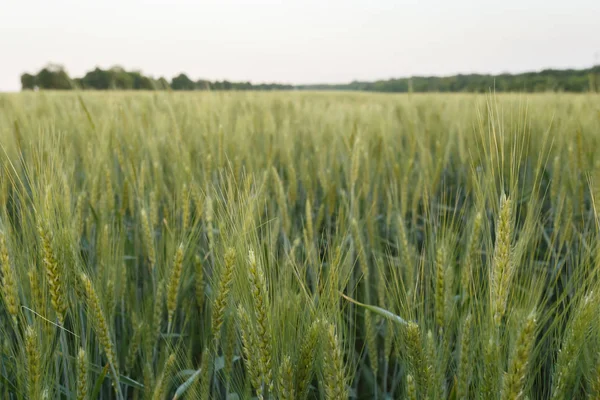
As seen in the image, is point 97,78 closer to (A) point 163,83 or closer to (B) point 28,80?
(B) point 28,80

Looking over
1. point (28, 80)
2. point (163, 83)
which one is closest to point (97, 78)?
point (28, 80)

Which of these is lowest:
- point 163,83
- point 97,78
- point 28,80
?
point 163,83

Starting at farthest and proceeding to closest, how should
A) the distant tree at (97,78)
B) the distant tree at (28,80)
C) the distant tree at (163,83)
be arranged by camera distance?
the distant tree at (28,80)
the distant tree at (97,78)
the distant tree at (163,83)

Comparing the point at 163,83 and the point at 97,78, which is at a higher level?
the point at 97,78

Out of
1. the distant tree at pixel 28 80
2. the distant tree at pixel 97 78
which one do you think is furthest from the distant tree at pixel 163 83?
the distant tree at pixel 28 80

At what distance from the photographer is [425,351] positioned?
86 centimetres

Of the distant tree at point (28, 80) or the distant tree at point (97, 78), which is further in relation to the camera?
the distant tree at point (28, 80)

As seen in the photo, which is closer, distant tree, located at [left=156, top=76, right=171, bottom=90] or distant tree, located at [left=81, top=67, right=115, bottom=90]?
distant tree, located at [left=156, top=76, right=171, bottom=90]

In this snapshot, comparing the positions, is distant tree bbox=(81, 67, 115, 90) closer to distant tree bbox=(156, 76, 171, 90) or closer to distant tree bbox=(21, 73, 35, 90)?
distant tree bbox=(21, 73, 35, 90)

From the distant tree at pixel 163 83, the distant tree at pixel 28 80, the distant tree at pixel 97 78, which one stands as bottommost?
the distant tree at pixel 163 83

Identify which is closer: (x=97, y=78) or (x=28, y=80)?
(x=97, y=78)

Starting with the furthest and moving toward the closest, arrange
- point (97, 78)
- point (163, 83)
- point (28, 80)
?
1. point (28, 80)
2. point (97, 78)
3. point (163, 83)

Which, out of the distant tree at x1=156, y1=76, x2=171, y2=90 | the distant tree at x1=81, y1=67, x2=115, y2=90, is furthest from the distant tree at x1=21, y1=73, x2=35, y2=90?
the distant tree at x1=156, y1=76, x2=171, y2=90

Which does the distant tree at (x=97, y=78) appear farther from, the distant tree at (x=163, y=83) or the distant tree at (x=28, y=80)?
Answer: the distant tree at (x=163, y=83)
